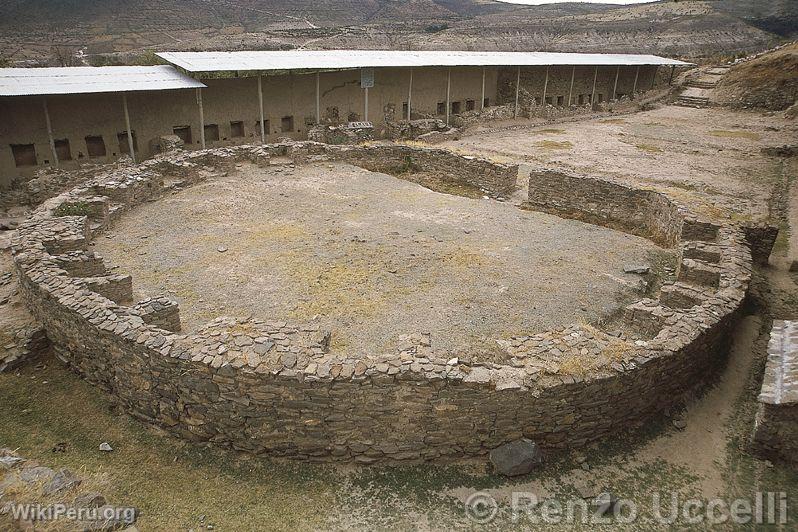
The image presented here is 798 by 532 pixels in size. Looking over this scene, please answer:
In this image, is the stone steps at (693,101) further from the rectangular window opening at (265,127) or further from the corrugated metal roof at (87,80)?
the corrugated metal roof at (87,80)

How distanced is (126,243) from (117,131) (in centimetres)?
860

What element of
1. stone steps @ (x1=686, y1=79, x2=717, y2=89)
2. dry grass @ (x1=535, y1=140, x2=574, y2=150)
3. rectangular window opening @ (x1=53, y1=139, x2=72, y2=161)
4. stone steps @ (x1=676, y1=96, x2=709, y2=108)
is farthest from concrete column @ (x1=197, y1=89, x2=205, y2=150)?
stone steps @ (x1=686, y1=79, x2=717, y2=89)

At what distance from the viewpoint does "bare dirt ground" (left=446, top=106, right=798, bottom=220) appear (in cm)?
1697

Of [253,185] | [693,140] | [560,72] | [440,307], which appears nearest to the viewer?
[440,307]

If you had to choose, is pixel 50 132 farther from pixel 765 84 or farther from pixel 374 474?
pixel 765 84

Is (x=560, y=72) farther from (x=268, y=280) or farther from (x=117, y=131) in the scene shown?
(x=268, y=280)

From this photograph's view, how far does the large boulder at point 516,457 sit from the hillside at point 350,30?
43692mm

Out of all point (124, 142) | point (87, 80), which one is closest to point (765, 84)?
point (124, 142)

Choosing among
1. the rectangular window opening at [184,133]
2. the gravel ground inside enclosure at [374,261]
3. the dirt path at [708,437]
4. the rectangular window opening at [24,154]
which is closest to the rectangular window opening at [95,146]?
the rectangular window opening at [24,154]

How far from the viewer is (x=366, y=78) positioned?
80.1 ft

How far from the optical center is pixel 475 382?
6.01 meters

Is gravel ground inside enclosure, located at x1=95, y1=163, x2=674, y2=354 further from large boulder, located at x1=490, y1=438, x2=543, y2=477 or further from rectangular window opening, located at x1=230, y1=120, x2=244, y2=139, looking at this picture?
rectangular window opening, located at x1=230, y1=120, x2=244, y2=139

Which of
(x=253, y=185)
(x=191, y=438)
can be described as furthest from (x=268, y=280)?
(x=253, y=185)

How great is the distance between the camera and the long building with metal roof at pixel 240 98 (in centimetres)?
1702
